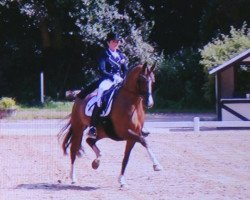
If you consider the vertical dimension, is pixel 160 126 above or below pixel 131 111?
below

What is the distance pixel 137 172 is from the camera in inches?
529

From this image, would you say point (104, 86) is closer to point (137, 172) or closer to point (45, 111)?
point (137, 172)

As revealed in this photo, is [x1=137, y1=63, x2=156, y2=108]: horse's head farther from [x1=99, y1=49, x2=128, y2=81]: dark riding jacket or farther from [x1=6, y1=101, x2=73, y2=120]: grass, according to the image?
[x1=6, y1=101, x2=73, y2=120]: grass

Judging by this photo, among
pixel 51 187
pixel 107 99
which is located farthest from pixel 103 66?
pixel 51 187

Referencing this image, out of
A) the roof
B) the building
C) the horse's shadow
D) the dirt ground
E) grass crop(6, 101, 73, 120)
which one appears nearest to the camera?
the dirt ground

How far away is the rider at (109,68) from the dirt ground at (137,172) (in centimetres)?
131

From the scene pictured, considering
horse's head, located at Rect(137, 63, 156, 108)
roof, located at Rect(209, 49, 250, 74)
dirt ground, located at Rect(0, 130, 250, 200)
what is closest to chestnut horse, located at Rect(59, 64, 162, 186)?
horse's head, located at Rect(137, 63, 156, 108)

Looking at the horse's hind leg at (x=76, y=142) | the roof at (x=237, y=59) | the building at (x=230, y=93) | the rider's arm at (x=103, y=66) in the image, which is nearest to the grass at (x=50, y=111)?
the building at (x=230, y=93)

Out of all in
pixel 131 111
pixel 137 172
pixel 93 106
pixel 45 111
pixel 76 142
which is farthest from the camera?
pixel 45 111

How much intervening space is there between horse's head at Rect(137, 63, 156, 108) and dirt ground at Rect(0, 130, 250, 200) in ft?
4.92

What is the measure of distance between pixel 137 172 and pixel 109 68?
7.97ft

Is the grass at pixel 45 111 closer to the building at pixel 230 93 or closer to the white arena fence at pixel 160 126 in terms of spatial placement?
the white arena fence at pixel 160 126

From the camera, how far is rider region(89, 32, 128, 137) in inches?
481

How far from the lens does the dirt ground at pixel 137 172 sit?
34.4 ft
